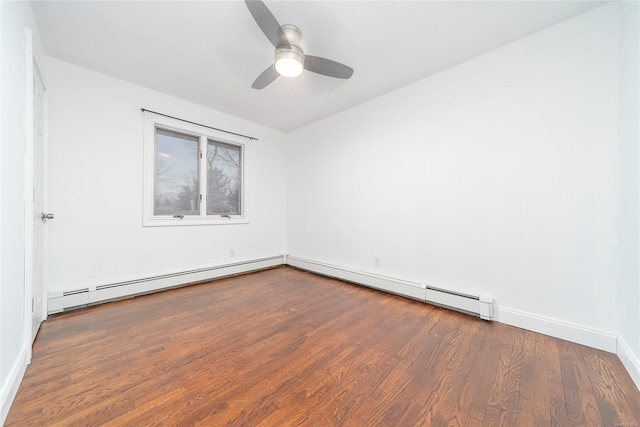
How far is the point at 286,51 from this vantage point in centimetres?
182

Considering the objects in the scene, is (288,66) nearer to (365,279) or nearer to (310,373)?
(310,373)

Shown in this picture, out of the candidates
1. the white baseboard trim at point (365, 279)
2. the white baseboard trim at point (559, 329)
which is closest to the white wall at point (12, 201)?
the white baseboard trim at point (365, 279)

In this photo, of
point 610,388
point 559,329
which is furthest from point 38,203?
point 559,329

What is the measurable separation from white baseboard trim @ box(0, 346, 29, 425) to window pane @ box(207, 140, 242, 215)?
2.36 metres

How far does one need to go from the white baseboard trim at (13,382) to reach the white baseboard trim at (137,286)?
40.6 inches

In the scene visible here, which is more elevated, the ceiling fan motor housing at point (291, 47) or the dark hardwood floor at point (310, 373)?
the ceiling fan motor housing at point (291, 47)

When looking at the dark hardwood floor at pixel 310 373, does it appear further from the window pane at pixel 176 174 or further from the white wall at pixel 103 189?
the window pane at pixel 176 174

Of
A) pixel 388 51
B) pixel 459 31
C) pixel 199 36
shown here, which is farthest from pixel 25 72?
pixel 459 31

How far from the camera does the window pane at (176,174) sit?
3.17m

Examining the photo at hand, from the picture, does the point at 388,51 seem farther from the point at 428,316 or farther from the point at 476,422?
the point at 476,422

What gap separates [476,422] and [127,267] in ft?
11.5

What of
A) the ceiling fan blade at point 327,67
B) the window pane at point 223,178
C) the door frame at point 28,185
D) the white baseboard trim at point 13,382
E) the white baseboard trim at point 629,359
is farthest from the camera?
the window pane at point 223,178

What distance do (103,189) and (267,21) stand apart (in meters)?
2.57

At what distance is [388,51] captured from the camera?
89.2 inches
